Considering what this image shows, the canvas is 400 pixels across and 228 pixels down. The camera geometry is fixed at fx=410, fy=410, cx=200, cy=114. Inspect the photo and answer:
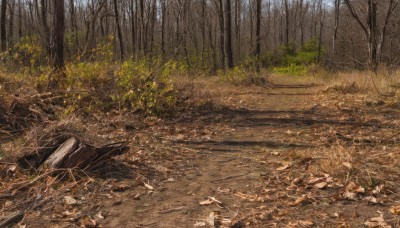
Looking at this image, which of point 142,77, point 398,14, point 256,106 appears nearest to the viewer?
point 142,77

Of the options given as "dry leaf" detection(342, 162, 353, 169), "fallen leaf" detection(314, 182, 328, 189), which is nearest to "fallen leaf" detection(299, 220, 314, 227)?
"fallen leaf" detection(314, 182, 328, 189)

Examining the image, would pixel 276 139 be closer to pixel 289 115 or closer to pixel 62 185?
pixel 289 115

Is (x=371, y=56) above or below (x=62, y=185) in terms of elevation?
above

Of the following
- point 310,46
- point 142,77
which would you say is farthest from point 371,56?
point 310,46

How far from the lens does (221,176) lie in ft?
13.4

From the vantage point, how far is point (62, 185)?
3707 millimetres

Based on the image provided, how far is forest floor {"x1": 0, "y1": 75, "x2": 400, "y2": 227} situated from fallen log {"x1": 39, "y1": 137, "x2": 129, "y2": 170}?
5.6 inches

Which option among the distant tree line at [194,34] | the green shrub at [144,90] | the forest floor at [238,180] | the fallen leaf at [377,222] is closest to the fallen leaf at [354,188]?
the forest floor at [238,180]

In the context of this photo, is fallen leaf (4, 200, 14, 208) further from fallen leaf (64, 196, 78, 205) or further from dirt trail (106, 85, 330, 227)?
dirt trail (106, 85, 330, 227)

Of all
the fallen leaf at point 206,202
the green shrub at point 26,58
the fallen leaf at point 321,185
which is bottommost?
the fallen leaf at point 206,202

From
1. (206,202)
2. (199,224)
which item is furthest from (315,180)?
(199,224)

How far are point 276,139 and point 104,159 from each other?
2.54m

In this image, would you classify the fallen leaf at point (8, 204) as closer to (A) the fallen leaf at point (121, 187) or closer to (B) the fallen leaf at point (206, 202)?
(A) the fallen leaf at point (121, 187)

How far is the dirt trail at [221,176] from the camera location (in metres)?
3.18
